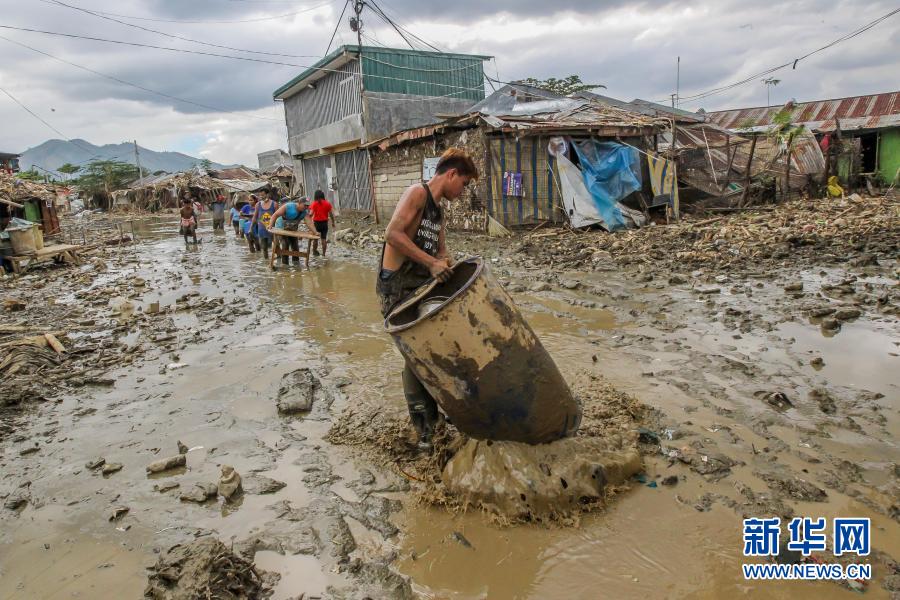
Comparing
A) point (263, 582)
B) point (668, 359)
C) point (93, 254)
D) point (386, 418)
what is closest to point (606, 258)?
point (668, 359)

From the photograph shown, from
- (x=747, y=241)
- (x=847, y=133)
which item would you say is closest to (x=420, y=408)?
(x=747, y=241)

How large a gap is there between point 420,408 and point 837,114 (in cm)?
2294

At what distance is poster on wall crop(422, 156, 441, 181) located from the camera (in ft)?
45.2

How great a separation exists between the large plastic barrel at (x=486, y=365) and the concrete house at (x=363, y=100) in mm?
17892

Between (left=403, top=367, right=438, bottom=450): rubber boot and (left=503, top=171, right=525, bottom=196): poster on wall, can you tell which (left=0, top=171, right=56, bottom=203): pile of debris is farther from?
(left=403, top=367, right=438, bottom=450): rubber boot

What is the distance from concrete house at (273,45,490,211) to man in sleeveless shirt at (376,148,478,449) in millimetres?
17209

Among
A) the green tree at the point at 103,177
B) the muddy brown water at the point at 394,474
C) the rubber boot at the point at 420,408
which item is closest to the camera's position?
the muddy brown water at the point at 394,474

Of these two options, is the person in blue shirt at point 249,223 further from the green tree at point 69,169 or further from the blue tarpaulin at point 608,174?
the green tree at point 69,169

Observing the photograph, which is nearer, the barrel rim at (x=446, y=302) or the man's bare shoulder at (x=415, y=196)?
the barrel rim at (x=446, y=302)

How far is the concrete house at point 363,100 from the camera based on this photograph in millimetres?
20406

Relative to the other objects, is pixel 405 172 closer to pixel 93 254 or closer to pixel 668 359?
pixel 93 254


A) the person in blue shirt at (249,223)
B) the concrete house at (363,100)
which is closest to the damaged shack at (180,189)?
the concrete house at (363,100)

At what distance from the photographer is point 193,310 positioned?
7.33m

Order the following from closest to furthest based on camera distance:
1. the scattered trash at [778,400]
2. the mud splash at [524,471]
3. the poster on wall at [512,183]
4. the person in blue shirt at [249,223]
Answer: the mud splash at [524,471] < the scattered trash at [778,400] < the poster on wall at [512,183] < the person in blue shirt at [249,223]
